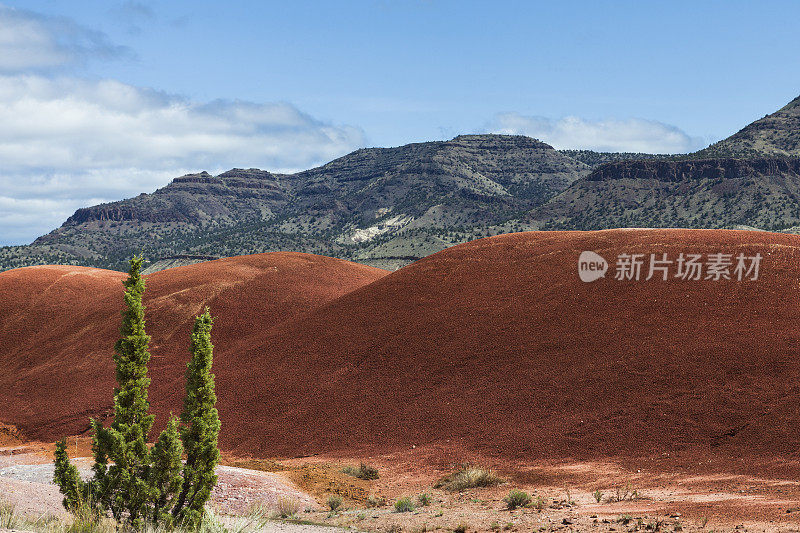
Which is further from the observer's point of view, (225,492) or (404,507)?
(225,492)

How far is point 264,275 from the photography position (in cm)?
5475

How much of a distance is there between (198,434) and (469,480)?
401 inches

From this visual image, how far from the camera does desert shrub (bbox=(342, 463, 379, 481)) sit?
24.3m

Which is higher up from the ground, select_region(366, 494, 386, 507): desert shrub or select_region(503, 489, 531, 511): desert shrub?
select_region(503, 489, 531, 511): desert shrub

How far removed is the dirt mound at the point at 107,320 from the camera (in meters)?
39.2

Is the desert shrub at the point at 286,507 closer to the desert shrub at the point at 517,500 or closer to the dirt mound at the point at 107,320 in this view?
the desert shrub at the point at 517,500

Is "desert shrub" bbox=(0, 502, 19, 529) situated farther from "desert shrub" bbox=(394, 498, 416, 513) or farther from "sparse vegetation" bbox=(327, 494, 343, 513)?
"desert shrub" bbox=(394, 498, 416, 513)

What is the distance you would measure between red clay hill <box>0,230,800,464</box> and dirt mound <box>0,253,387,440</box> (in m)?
0.25

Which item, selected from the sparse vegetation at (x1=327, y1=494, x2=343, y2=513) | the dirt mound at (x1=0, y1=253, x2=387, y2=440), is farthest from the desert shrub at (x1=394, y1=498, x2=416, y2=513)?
the dirt mound at (x1=0, y1=253, x2=387, y2=440)

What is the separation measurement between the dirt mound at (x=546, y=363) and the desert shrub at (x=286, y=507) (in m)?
7.91

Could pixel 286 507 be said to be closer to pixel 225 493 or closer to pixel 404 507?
pixel 225 493

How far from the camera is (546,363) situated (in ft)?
98.7

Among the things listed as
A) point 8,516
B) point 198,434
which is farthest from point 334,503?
point 8,516

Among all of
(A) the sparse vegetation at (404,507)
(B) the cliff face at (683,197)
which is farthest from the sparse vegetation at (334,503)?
(B) the cliff face at (683,197)
